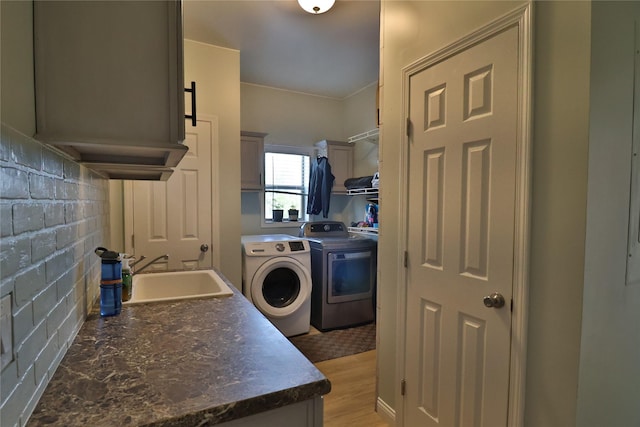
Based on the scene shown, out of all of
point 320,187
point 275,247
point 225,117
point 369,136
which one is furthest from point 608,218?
point 320,187

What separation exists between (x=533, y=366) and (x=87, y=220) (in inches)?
68.7

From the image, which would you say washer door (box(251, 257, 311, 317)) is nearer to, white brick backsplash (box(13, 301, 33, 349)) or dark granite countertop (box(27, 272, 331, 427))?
dark granite countertop (box(27, 272, 331, 427))

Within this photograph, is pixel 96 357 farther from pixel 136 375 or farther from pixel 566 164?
pixel 566 164

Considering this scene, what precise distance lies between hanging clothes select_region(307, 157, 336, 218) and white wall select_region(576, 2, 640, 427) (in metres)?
3.01

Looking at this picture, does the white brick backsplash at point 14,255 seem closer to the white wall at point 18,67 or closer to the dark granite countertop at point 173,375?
the white wall at point 18,67

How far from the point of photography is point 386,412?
2.01m

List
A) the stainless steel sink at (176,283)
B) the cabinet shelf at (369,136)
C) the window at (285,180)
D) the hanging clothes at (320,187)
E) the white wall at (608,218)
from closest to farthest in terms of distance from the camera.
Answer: the white wall at (608,218)
the stainless steel sink at (176,283)
the cabinet shelf at (369,136)
the hanging clothes at (320,187)
the window at (285,180)

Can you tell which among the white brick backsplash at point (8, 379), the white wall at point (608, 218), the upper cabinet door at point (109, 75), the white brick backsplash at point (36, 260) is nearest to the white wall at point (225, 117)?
the white brick backsplash at point (36, 260)

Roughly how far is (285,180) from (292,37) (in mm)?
1810

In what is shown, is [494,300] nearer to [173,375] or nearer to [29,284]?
[173,375]

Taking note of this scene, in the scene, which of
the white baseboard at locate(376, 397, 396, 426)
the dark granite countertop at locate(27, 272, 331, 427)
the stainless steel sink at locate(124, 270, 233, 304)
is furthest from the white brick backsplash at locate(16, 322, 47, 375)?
the white baseboard at locate(376, 397, 396, 426)

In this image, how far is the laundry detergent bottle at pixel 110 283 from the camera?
4.04 ft

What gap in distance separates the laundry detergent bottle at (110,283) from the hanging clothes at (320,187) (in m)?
2.90

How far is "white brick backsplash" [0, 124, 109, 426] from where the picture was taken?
1.85 feet
